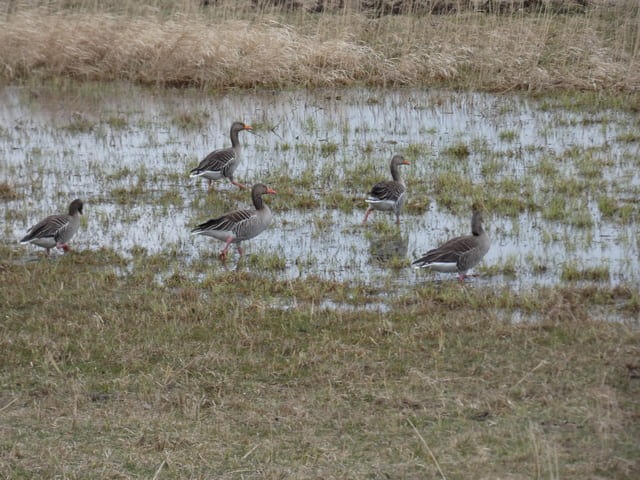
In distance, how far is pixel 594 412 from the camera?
7047 millimetres

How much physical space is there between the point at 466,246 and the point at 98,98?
14.4m

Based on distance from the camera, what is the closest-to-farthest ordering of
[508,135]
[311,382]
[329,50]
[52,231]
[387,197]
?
1. [311,382]
2. [52,231]
3. [387,197]
4. [508,135]
5. [329,50]

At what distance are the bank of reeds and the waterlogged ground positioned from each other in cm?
76

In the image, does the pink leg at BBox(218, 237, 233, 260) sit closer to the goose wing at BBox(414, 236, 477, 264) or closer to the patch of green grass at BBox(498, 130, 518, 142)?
the goose wing at BBox(414, 236, 477, 264)

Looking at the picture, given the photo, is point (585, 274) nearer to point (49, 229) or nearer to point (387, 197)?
point (387, 197)

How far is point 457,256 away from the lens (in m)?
10.7

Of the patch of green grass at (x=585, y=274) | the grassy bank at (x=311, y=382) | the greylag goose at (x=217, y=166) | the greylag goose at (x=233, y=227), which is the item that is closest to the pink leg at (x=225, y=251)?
the greylag goose at (x=233, y=227)

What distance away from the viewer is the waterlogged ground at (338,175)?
1203 cm

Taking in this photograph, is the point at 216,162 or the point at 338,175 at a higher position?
the point at 216,162

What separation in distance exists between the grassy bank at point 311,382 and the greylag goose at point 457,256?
25cm

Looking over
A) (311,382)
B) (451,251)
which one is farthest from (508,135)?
(311,382)

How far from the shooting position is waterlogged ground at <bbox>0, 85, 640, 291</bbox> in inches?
474

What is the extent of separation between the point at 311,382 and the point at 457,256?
336cm

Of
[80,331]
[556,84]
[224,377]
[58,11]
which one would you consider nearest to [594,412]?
[224,377]
